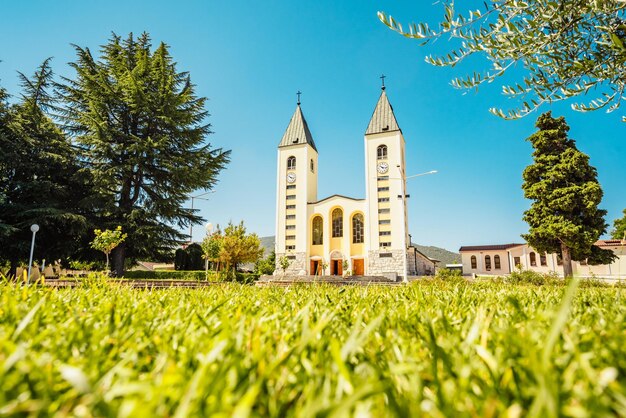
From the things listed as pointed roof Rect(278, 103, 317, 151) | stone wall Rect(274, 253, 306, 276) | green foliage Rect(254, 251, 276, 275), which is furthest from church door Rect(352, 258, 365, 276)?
pointed roof Rect(278, 103, 317, 151)

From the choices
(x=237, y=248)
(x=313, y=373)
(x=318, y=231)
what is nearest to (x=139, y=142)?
(x=237, y=248)

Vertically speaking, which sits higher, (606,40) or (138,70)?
(138,70)

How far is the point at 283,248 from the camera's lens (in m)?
43.9

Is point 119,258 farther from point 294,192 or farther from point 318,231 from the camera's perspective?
point 318,231

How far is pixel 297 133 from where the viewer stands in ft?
159

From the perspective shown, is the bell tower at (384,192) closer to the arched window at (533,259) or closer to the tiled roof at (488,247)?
the tiled roof at (488,247)

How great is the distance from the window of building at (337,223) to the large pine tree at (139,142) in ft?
78.0

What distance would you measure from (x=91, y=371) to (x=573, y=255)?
30070 millimetres

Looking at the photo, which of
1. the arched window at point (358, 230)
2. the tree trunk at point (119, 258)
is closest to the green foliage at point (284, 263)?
the arched window at point (358, 230)

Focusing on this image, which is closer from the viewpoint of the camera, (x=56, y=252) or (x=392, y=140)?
(x=56, y=252)

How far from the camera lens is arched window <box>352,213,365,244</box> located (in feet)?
144

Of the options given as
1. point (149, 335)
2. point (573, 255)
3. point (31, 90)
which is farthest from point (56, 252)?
point (573, 255)

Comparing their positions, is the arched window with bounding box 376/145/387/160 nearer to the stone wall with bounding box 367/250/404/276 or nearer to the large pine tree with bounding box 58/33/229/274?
the stone wall with bounding box 367/250/404/276

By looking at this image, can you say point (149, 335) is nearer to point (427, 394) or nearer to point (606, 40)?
point (427, 394)
